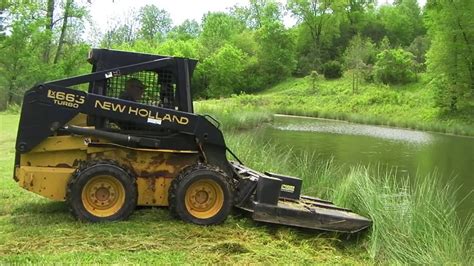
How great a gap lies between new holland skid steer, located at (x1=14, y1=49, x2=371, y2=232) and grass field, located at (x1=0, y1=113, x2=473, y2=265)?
0.20 meters

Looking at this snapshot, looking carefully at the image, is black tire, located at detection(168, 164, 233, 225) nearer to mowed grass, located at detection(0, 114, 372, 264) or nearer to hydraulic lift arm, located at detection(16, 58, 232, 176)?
mowed grass, located at detection(0, 114, 372, 264)

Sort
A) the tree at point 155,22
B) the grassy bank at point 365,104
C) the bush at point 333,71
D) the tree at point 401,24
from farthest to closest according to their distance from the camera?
the tree at point 155,22 < the tree at point 401,24 < the bush at point 333,71 < the grassy bank at point 365,104

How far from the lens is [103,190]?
6023mm

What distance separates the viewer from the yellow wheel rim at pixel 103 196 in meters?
5.95

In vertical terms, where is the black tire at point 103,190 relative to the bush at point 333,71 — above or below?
below

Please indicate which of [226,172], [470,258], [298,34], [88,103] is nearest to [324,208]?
[226,172]

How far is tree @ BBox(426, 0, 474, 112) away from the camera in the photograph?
38844 millimetres

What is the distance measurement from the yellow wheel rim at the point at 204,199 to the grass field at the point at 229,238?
0.21 metres

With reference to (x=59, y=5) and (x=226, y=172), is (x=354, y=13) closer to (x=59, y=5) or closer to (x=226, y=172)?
(x=59, y=5)

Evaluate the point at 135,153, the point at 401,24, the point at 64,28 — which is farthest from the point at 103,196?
the point at 401,24

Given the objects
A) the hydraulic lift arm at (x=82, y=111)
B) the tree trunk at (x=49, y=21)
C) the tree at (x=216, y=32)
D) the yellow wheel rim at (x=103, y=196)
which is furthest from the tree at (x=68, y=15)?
the tree at (x=216, y=32)

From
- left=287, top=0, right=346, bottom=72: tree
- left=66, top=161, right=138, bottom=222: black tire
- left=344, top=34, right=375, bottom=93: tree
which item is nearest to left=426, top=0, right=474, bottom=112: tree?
left=344, top=34, right=375, bottom=93: tree

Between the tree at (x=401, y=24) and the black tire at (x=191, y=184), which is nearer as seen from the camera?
the black tire at (x=191, y=184)

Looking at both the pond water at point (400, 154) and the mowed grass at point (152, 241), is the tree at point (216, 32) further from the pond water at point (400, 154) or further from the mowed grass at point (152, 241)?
the mowed grass at point (152, 241)
